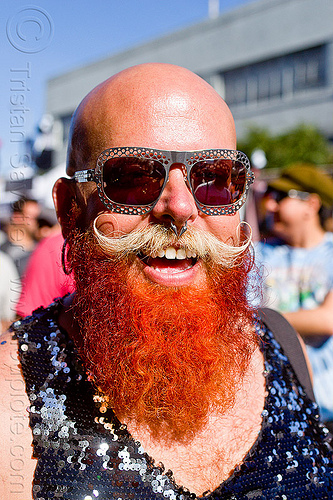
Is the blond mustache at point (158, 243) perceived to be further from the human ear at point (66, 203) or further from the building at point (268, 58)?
the building at point (268, 58)

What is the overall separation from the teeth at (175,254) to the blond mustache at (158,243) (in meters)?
0.01

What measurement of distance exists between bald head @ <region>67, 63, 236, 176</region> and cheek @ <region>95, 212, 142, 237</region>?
0.68ft

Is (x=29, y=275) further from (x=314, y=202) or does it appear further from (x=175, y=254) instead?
(x=314, y=202)

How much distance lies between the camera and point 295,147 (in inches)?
819

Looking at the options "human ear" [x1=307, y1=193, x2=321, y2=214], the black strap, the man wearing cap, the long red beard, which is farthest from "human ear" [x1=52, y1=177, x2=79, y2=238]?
"human ear" [x1=307, y1=193, x2=321, y2=214]

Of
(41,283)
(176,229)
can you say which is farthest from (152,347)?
(41,283)

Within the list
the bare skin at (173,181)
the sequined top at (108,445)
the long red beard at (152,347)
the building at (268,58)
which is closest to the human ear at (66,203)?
the bare skin at (173,181)

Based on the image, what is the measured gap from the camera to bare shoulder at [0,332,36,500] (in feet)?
3.93

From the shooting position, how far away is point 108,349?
1.40m

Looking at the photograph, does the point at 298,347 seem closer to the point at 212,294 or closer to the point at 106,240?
the point at 212,294

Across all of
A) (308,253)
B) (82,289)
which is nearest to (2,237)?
(308,253)

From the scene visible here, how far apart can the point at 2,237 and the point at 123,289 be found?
6.65 m

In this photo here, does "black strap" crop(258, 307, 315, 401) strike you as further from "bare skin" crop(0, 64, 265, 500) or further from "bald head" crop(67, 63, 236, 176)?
"bald head" crop(67, 63, 236, 176)

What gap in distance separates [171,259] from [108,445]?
0.60m
